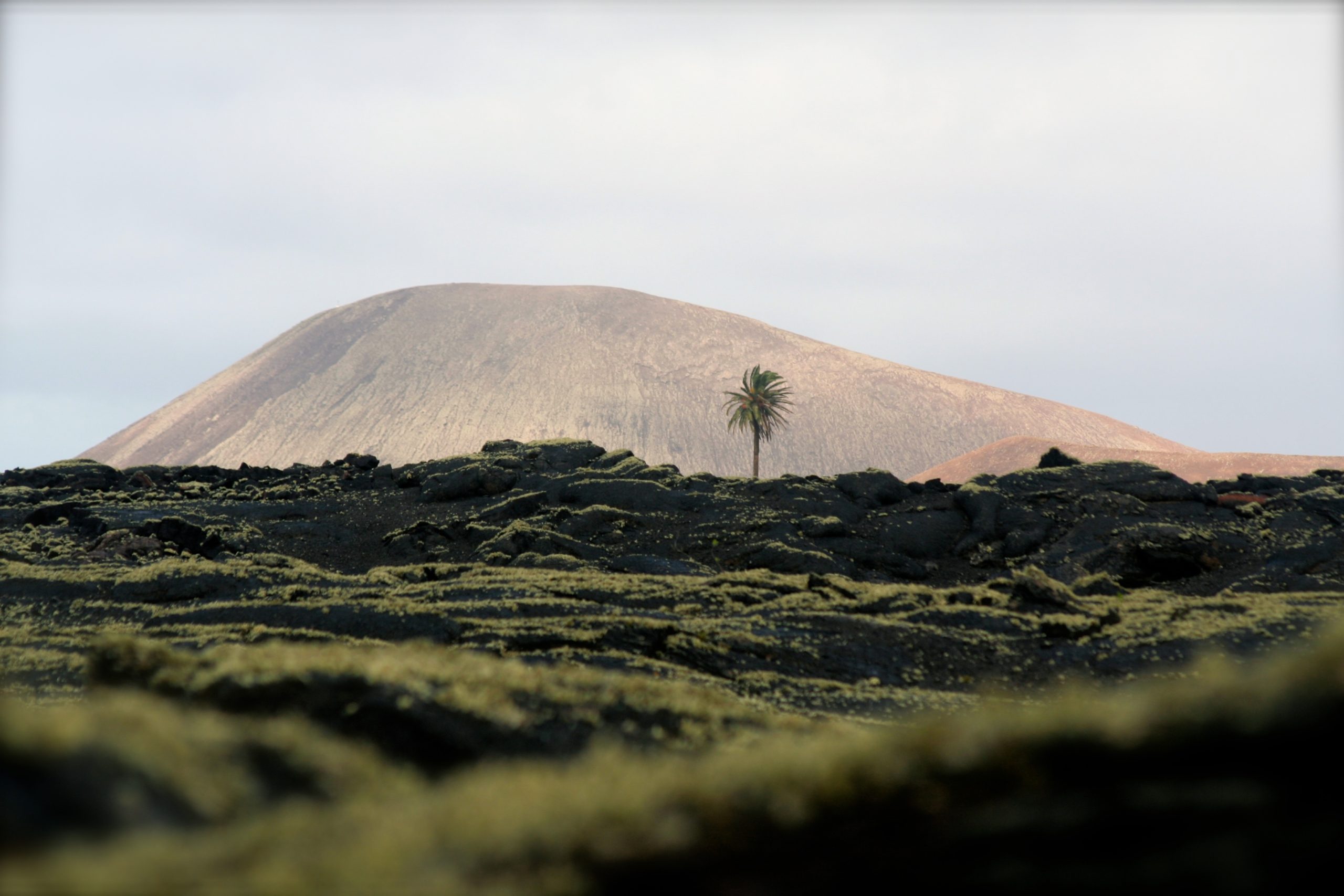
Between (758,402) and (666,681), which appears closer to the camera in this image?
(666,681)

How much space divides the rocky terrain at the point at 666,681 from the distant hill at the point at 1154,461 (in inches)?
1989

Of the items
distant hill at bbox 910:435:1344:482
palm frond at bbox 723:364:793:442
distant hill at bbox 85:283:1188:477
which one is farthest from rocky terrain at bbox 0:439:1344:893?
distant hill at bbox 85:283:1188:477

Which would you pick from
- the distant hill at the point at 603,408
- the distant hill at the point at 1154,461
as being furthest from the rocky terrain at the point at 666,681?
the distant hill at the point at 603,408

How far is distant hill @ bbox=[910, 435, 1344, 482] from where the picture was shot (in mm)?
97875

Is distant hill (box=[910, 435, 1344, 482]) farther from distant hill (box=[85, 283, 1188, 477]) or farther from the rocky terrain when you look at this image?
the rocky terrain

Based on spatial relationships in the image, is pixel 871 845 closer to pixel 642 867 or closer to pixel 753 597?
pixel 642 867

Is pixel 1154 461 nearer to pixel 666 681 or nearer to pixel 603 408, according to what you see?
pixel 603 408

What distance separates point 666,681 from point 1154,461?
104770 millimetres

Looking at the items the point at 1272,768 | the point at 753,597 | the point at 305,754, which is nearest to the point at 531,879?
the point at 305,754

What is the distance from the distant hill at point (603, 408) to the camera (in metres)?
161

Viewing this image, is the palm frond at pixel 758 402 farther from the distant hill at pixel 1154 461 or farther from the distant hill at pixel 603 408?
the distant hill at pixel 603 408

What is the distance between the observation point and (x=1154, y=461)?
108125 millimetres

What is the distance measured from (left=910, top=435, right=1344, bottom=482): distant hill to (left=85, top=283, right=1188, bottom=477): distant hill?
114 ft

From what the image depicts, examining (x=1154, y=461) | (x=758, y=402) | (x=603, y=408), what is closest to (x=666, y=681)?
(x=758, y=402)
